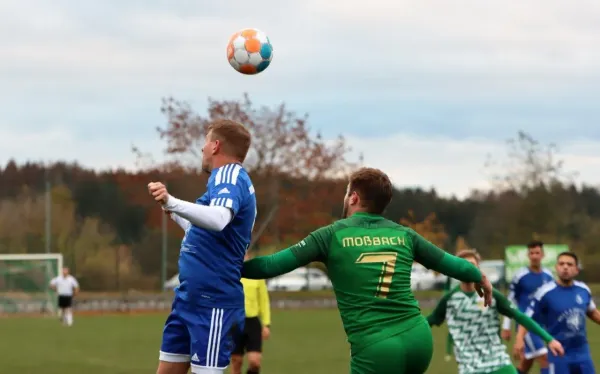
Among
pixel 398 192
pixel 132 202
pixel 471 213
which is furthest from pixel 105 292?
pixel 471 213

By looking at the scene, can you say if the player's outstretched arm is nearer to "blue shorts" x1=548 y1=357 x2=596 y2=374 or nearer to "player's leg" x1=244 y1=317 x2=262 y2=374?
"blue shorts" x1=548 y1=357 x2=596 y2=374

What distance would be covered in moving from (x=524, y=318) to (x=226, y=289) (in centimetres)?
299

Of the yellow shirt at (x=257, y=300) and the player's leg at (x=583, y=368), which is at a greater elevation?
the yellow shirt at (x=257, y=300)

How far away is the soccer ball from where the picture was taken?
26.3 feet

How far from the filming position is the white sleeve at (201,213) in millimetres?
5758

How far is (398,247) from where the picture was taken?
572 centimetres

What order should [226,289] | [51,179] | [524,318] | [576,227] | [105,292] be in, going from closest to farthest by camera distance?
[226,289] → [524,318] → [105,292] → [576,227] → [51,179]

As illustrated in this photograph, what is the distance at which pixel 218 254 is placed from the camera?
618 centimetres

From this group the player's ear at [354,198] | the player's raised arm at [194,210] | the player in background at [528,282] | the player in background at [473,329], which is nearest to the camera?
the player's raised arm at [194,210]

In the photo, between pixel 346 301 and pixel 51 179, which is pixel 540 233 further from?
pixel 346 301

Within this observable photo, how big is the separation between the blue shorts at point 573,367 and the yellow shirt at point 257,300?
453 centimetres

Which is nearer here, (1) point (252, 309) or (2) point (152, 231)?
(1) point (252, 309)

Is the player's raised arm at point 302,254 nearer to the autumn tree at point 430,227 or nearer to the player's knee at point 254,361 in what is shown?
the player's knee at point 254,361

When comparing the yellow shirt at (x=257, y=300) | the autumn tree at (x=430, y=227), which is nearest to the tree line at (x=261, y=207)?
the autumn tree at (x=430, y=227)
